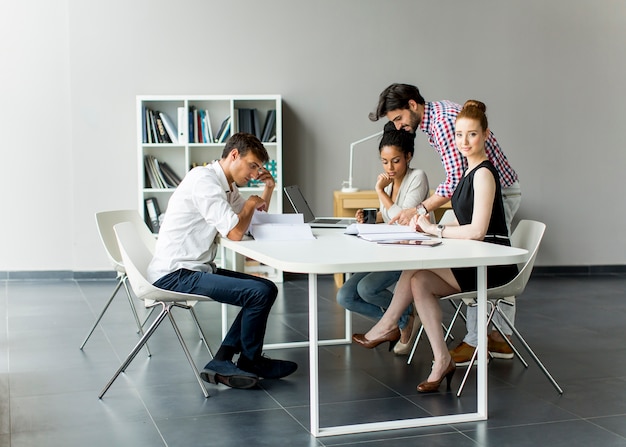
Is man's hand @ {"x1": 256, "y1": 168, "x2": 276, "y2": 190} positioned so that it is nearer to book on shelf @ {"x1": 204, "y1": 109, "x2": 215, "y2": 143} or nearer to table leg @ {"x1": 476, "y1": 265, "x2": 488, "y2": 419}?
table leg @ {"x1": 476, "y1": 265, "x2": 488, "y2": 419}

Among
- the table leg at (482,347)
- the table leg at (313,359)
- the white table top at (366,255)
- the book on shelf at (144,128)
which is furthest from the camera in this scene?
the book on shelf at (144,128)

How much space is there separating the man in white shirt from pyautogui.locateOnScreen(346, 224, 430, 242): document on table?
51 centimetres

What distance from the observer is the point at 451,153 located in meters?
4.64

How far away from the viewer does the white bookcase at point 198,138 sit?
7430 millimetres

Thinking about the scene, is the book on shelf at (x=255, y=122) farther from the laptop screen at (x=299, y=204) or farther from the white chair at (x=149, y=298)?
the white chair at (x=149, y=298)

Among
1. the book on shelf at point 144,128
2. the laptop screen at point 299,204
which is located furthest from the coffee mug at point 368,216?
the book on shelf at point 144,128

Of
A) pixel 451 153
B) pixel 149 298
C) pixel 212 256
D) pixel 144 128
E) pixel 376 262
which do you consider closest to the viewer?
pixel 376 262

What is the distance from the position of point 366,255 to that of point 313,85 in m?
4.62

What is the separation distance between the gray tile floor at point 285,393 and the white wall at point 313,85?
2.03m

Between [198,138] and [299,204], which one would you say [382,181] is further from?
[198,138]

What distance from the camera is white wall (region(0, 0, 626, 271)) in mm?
7617

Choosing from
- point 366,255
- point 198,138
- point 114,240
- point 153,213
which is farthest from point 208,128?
point 366,255

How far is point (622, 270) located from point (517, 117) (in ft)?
6.18

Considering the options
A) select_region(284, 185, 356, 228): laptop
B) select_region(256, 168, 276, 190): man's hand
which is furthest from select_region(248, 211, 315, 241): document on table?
select_region(284, 185, 356, 228): laptop
